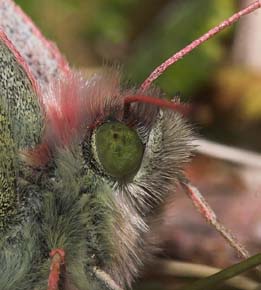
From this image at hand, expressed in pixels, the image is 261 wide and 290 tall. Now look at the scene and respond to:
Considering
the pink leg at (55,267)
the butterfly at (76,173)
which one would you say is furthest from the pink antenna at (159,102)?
the pink leg at (55,267)

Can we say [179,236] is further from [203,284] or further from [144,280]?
[203,284]

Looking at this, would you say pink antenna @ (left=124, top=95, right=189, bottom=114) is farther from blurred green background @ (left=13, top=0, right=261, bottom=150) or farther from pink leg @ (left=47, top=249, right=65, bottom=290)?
blurred green background @ (left=13, top=0, right=261, bottom=150)

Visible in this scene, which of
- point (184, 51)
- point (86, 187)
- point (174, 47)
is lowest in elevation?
point (86, 187)

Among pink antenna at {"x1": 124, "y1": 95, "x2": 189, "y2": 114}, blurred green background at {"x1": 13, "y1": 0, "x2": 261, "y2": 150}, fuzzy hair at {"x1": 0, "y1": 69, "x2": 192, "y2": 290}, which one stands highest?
blurred green background at {"x1": 13, "y1": 0, "x2": 261, "y2": 150}

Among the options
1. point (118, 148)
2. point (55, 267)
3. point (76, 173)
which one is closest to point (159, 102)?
point (118, 148)

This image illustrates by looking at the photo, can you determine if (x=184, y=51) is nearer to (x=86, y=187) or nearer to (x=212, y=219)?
(x=86, y=187)

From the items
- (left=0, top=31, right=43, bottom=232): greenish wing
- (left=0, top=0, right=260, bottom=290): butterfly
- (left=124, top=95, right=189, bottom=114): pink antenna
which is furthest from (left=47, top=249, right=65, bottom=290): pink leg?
(left=124, top=95, right=189, bottom=114): pink antenna

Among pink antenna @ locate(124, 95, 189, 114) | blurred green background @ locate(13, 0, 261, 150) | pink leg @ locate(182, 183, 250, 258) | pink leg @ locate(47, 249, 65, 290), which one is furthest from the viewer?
blurred green background @ locate(13, 0, 261, 150)

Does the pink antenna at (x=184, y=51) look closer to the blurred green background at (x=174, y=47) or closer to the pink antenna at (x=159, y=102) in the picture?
the pink antenna at (x=159, y=102)
